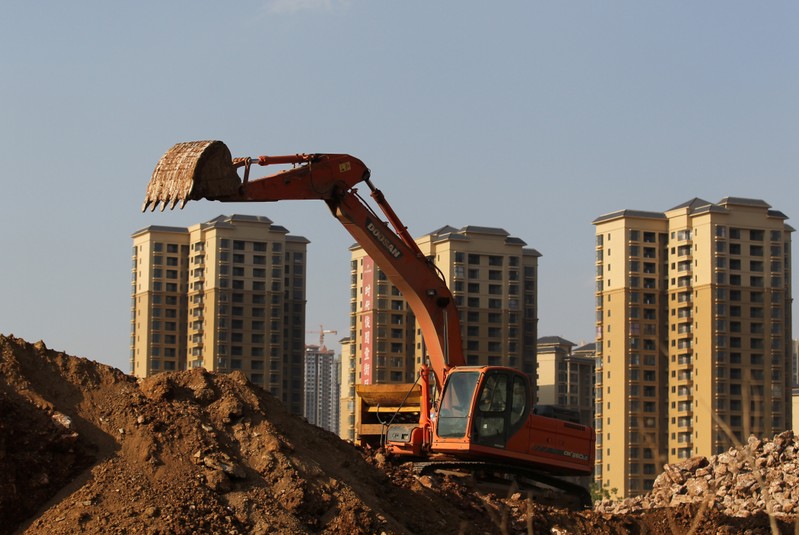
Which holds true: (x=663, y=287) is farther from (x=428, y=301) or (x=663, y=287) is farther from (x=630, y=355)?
(x=428, y=301)

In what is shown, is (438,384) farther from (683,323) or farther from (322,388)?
(322,388)

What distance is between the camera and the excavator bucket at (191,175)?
12.7 metres

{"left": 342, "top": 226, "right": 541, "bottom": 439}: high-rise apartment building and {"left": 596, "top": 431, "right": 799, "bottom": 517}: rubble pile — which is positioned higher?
{"left": 342, "top": 226, "right": 541, "bottom": 439}: high-rise apartment building

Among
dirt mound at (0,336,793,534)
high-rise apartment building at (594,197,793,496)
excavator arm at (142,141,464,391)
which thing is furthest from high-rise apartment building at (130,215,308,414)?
dirt mound at (0,336,793,534)

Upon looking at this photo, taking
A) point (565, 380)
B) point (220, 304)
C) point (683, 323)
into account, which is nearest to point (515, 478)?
point (683, 323)

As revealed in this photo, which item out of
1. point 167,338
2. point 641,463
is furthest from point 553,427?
point 167,338

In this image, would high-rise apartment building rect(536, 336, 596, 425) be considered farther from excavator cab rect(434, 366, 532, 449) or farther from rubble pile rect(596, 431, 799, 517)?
excavator cab rect(434, 366, 532, 449)

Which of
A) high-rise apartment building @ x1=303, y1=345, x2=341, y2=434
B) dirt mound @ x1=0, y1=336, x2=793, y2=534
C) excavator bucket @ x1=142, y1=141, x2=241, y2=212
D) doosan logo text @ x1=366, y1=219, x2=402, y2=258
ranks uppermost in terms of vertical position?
excavator bucket @ x1=142, y1=141, x2=241, y2=212

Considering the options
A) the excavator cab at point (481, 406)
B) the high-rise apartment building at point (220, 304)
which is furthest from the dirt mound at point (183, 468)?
the high-rise apartment building at point (220, 304)

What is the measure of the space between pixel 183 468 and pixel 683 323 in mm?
56822

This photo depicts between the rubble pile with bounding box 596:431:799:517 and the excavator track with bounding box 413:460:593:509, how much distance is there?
163 cm

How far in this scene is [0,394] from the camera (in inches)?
428

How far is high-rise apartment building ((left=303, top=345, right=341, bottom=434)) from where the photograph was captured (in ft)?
568

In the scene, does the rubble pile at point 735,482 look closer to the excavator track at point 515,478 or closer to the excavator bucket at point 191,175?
the excavator track at point 515,478
